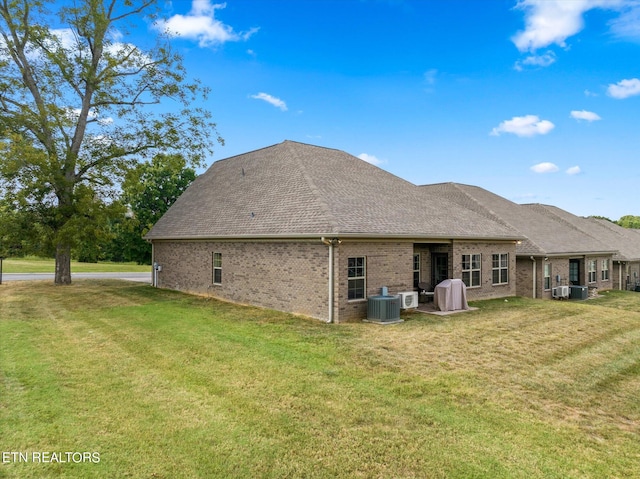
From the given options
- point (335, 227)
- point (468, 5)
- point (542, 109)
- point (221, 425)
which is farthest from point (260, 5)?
point (221, 425)

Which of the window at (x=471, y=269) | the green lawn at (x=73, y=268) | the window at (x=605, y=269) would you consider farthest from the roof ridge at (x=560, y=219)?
the green lawn at (x=73, y=268)

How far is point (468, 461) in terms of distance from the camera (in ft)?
13.8

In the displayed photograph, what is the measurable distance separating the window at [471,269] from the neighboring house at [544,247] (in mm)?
4397

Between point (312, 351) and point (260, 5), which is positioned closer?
point (312, 351)

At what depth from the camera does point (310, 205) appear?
13.2m

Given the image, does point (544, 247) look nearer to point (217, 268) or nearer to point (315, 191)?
point (315, 191)

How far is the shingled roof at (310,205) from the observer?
1283 cm

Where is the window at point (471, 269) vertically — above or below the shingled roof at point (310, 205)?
below

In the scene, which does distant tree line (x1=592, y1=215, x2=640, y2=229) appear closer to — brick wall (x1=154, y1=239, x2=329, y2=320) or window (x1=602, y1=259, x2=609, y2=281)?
window (x1=602, y1=259, x2=609, y2=281)

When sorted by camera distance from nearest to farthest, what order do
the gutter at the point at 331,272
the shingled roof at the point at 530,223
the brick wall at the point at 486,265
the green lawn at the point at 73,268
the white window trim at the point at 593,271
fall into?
the gutter at the point at 331,272
the brick wall at the point at 486,265
the shingled roof at the point at 530,223
the white window trim at the point at 593,271
the green lawn at the point at 73,268

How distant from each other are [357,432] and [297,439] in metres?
0.78

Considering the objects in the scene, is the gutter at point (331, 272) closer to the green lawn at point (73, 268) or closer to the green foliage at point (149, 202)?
the green lawn at point (73, 268)

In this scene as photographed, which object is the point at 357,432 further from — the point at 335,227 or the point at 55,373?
the point at 335,227

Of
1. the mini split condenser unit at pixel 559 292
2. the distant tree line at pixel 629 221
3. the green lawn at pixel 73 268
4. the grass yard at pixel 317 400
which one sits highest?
the distant tree line at pixel 629 221
